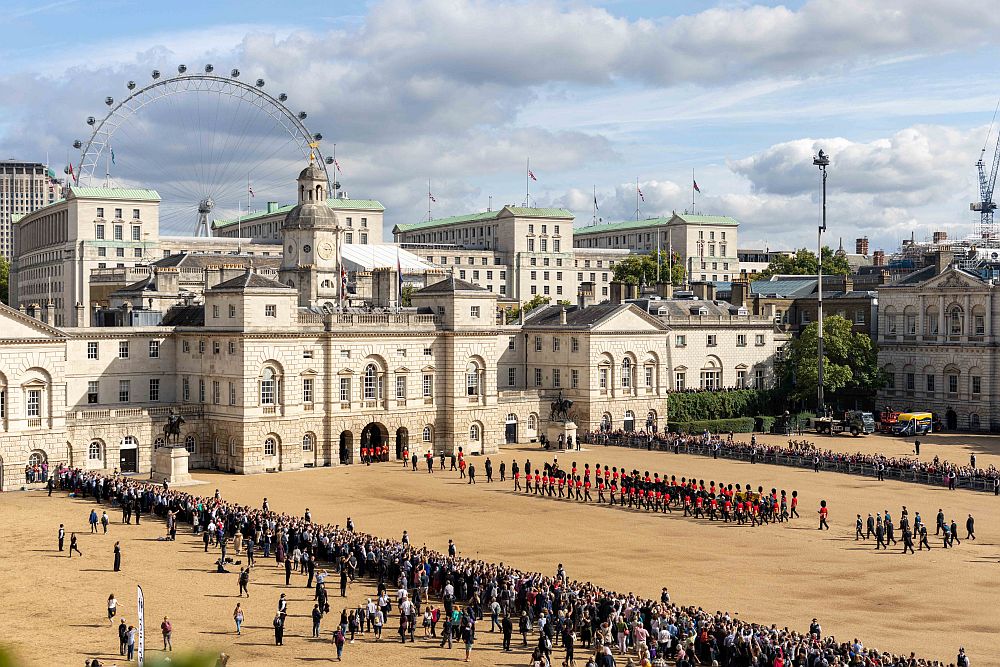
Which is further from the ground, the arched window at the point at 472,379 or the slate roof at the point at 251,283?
the slate roof at the point at 251,283

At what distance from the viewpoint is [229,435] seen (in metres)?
74.4

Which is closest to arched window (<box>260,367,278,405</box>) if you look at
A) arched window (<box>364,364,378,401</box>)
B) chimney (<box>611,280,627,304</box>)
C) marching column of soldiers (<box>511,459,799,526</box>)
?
arched window (<box>364,364,378,401</box>)

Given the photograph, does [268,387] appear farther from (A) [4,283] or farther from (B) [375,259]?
(A) [4,283]

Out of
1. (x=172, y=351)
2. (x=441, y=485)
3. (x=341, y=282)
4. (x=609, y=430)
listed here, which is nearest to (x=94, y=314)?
(x=172, y=351)

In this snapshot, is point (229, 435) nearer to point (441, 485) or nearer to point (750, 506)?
point (441, 485)

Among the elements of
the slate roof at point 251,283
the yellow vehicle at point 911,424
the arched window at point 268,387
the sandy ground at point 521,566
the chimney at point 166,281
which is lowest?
the sandy ground at point 521,566

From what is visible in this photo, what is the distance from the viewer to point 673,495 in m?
61.4

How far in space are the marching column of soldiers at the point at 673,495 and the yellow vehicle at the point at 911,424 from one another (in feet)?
101

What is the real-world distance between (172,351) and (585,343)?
31.3 m

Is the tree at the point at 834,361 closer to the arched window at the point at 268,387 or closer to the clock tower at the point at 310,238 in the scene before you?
the clock tower at the point at 310,238

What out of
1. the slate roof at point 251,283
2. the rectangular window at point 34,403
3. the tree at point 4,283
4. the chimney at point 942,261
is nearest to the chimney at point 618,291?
the chimney at point 942,261

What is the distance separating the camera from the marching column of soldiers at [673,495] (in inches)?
2282

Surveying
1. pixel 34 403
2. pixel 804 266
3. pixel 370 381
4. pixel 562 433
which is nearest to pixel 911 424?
pixel 562 433

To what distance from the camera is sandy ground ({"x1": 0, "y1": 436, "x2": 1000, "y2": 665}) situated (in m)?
37.1
